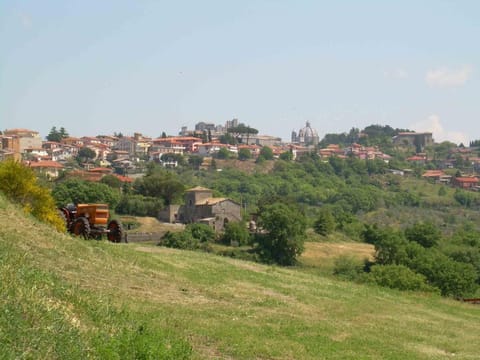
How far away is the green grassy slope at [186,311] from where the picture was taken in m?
9.32

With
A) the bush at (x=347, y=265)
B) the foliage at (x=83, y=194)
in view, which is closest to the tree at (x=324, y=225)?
the bush at (x=347, y=265)

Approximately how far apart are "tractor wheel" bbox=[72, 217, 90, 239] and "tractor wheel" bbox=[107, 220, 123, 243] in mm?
1353

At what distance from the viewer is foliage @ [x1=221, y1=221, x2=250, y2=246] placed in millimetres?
63281

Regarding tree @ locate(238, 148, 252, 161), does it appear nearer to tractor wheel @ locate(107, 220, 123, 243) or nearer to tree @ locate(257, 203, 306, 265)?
tree @ locate(257, 203, 306, 265)

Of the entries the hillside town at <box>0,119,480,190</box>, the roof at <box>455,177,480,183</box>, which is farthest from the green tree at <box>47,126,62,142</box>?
the roof at <box>455,177,480,183</box>

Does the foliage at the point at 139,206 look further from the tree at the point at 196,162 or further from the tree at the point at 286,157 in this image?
the tree at the point at 286,157

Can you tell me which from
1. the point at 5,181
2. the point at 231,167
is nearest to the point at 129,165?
the point at 231,167

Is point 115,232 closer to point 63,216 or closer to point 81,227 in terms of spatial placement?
point 81,227

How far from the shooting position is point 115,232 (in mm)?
26078

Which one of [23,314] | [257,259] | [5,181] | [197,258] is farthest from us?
[257,259]

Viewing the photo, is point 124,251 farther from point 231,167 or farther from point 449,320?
point 231,167

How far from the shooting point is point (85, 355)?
8.55 m

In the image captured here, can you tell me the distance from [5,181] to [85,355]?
20979mm

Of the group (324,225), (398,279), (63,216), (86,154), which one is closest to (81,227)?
(63,216)
